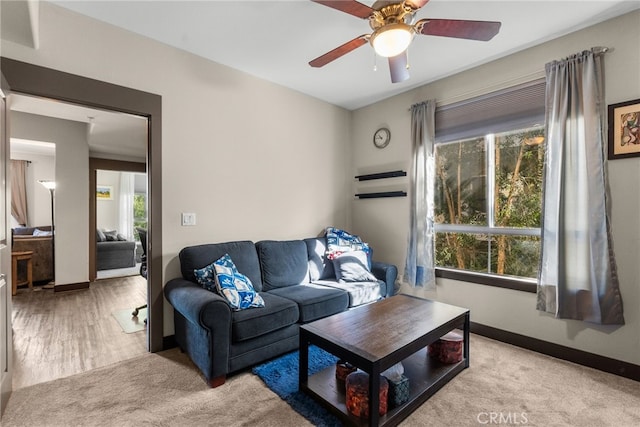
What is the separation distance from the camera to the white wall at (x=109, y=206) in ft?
27.1

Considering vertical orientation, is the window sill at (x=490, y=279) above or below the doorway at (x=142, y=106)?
below

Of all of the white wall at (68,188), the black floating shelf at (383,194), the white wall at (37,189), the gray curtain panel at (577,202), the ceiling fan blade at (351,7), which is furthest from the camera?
the white wall at (37,189)

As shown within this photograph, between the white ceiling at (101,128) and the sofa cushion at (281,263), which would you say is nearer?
the sofa cushion at (281,263)

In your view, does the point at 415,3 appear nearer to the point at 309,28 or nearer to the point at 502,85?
the point at 309,28

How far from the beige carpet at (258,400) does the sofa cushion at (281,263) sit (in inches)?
39.9

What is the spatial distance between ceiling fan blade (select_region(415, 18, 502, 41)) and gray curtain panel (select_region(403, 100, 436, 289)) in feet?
5.21

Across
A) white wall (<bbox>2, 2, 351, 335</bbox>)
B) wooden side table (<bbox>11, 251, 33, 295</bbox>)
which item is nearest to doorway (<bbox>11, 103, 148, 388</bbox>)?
wooden side table (<bbox>11, 251, 33, 295</bbox>)

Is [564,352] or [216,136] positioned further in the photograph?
[216,136]

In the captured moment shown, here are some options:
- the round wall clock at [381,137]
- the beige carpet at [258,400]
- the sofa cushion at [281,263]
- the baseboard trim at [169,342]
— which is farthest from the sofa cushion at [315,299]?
the round wall clock at [381,137]

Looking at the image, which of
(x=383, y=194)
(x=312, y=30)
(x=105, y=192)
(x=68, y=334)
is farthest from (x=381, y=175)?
(x=105, y=192)

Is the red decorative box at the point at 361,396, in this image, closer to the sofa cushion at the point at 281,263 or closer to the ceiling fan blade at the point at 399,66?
the sofa cushion at the point at 281,263

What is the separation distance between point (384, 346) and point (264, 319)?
986 millimetres

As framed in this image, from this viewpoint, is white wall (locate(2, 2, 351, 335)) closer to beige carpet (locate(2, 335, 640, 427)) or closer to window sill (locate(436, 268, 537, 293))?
beige carpet (locate(2, 335, 640, 427))

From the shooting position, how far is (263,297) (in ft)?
8.81
